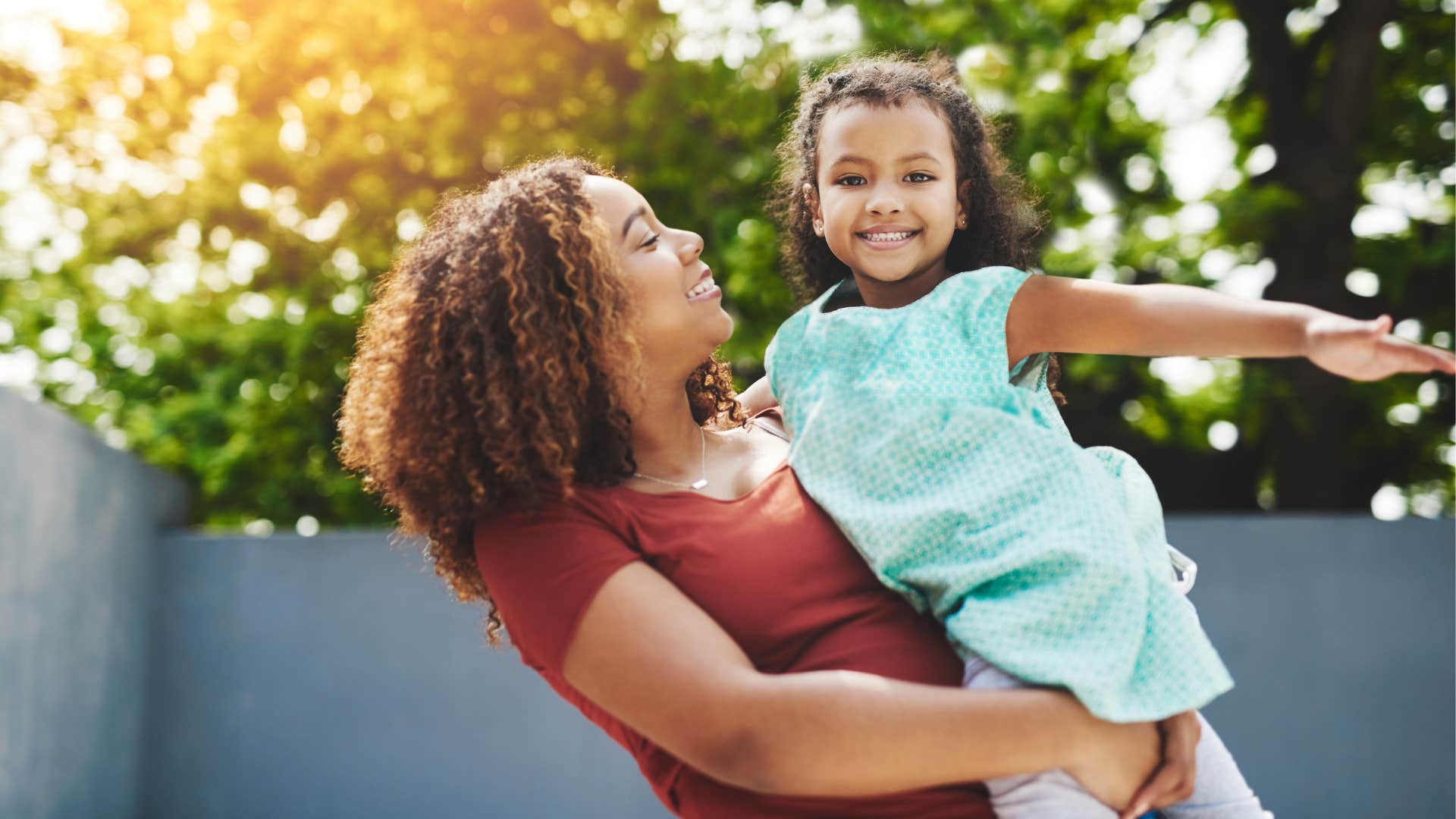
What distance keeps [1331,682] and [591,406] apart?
4820 mm

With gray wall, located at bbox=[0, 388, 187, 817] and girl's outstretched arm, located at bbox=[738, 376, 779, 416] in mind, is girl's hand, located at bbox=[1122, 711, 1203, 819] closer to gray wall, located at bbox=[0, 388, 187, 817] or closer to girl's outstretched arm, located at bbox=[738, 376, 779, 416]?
girl's outstretched arm, located at bbox=[738, 376, 779, 416]

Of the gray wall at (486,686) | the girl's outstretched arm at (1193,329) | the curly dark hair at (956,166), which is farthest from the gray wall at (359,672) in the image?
the girl's outstretched arm at (1193,329)

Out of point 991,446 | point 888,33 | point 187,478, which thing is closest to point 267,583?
point 187,478

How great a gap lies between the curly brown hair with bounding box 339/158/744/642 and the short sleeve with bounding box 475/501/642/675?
3cm

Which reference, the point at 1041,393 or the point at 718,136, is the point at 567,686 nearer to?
the point at 1041,393

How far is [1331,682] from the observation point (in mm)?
5297

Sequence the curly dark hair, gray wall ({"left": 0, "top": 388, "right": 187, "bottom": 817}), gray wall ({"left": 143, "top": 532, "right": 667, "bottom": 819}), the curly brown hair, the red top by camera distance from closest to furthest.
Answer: the red top
the curly brown hair
the curly dark hair
gray wall ({"left": 0, "top": 388, "right": 187, "bottom": 817})
gray wall ({"left": 143, "top": 532, "right": 667, "bottom": 819})

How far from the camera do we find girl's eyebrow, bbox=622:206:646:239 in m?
1.62

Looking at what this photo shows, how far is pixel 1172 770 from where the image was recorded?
4.29ft

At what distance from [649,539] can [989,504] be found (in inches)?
15.7

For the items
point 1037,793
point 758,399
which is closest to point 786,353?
point 758,399

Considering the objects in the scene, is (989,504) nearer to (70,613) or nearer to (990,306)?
(990,306)

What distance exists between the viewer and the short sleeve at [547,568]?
1333mm

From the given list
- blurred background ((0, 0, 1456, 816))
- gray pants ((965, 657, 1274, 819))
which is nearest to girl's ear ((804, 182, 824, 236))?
gray pants ((965, 657, 1274, 819))
